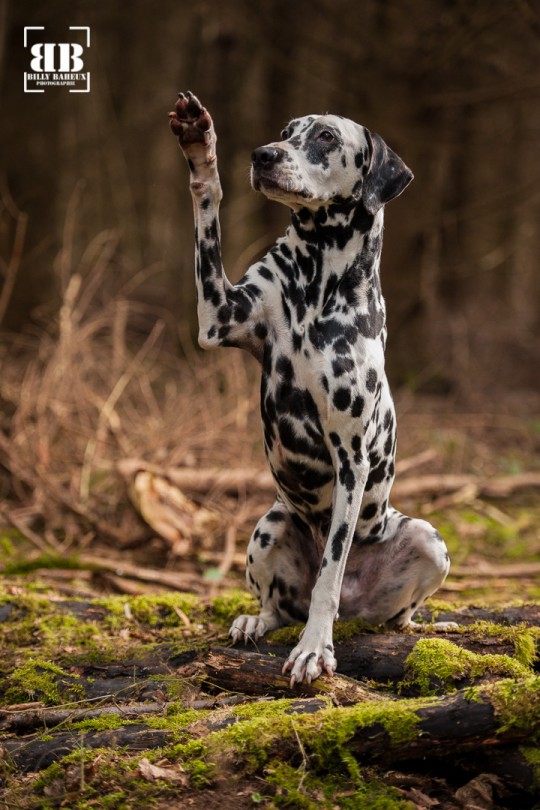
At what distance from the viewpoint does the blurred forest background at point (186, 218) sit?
25.5ft

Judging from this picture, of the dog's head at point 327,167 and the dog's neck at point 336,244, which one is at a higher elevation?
the dog's head at point 327,167

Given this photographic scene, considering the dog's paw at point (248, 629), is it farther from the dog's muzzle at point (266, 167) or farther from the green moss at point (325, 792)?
the dog's muzzle at point (266, 167)

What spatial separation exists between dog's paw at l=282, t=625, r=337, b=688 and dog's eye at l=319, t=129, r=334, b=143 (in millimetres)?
2129

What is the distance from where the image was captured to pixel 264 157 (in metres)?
3.70

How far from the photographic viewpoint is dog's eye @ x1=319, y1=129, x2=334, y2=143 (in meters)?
3.90

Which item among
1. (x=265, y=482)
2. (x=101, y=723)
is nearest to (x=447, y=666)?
(x=101, y=723)

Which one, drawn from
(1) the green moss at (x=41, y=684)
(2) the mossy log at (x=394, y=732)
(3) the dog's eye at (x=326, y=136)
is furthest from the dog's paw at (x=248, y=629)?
(3) the dog's eye at (x=326, y=136)

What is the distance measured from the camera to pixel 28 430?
7637 millimetres

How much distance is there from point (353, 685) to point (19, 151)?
10.8 m

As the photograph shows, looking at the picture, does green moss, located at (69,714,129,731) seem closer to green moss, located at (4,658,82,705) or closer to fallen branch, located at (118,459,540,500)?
green moss, located at (4,658,82,705)

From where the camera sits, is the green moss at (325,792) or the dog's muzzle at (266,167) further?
the dog's muzzle at (266,167)

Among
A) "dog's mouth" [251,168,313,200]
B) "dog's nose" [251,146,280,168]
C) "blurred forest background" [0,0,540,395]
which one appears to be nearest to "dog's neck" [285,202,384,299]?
"dog's mouth" [251,168,313,200]

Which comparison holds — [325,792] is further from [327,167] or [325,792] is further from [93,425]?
[93,425]

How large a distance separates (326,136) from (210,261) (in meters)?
0.74
